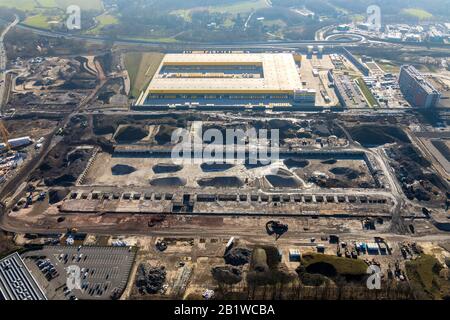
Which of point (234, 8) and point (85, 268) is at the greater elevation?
point (234, 8)

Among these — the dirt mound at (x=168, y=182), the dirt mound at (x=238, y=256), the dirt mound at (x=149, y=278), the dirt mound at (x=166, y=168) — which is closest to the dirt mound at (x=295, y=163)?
the dirt mound at (x=168, y=182)

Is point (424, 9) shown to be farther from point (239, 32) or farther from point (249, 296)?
point (249, 296)

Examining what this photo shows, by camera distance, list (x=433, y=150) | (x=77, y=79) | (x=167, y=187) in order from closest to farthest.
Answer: (x=167, y=187) < (x=433, y=150) < (x=77, y=79)

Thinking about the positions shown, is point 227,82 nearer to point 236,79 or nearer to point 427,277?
point 236,79

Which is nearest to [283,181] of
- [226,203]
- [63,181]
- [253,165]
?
[253,165]

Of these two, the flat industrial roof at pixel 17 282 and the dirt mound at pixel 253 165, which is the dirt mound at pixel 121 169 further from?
the flat industrial roof at pixel 17 282

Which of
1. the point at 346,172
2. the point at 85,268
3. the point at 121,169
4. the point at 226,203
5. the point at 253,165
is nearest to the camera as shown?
the point at 85,268
